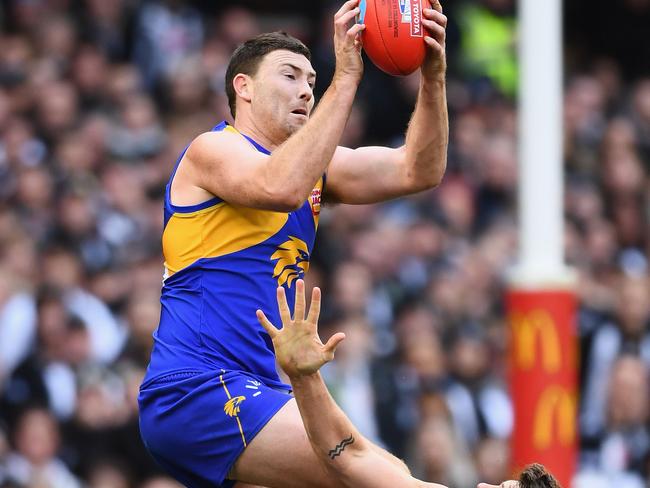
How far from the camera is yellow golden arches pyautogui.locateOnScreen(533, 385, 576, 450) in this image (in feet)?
28.8

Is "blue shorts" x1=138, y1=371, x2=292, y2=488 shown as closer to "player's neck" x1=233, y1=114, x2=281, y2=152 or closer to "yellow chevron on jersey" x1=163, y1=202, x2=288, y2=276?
"yellow chevron on jersey" x1=163, y1=202, x2=288, y2=276

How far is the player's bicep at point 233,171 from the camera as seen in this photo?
5012 millimetres

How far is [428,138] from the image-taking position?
18.4 ft

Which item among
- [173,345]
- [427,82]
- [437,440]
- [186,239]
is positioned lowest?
[437,440]

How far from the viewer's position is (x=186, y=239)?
5.32 m

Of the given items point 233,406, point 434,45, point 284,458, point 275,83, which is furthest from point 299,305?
point 434,45

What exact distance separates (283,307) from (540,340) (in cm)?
423

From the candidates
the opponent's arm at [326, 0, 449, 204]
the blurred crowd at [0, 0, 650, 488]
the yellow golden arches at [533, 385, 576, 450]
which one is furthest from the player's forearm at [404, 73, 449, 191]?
the blurred crowd at [0, 0, 650, 488]

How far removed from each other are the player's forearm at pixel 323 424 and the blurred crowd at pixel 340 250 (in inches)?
157

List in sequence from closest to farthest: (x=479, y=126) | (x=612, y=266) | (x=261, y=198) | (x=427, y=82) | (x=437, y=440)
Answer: (x=261, y=198) < (x=427, y=82) < (x=437, y=440) < (x=612, y=266) < (x=479, y=126)

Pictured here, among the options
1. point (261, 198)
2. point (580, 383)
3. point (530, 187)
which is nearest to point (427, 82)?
point (261, 198)

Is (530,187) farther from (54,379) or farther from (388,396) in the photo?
(54,379)

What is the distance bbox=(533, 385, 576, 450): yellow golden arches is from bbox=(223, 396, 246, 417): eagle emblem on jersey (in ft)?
13.6

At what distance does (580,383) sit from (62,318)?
4.10 meters
